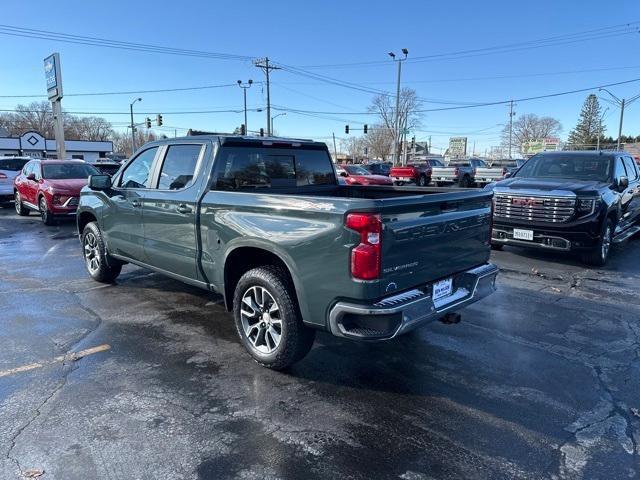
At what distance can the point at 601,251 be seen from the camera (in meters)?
7.59

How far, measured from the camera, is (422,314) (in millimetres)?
3418

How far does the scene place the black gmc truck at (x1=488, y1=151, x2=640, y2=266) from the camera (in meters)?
7.36

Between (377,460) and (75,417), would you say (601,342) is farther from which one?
(75,417)

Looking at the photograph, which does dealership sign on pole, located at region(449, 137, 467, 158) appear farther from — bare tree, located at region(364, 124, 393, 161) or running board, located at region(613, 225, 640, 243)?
running board, located at region(613, 225, 640, 243)

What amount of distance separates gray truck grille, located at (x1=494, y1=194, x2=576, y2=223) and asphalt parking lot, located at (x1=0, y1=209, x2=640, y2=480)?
78.8 inches

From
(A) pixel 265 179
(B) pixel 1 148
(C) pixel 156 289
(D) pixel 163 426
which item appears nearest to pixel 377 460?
(D) pixel 163 426

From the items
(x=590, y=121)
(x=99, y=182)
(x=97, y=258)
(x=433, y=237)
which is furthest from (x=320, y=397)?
(x=590, y=121)

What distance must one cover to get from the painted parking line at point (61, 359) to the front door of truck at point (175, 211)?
3.40ft

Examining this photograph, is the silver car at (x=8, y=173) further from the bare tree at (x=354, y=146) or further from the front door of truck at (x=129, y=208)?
the bare tree at (x=354, y=146)

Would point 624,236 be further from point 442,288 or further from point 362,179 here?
point 362,179

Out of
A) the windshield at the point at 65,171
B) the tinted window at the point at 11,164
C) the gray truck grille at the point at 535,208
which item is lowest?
the gray truck grille at the point at 535,208

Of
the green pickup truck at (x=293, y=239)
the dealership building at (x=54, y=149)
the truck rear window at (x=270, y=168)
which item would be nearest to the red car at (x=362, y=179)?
the truck rear window at (x=270, y=168)

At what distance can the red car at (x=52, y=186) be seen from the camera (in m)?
12.3

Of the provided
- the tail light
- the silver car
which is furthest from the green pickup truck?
the silver car
